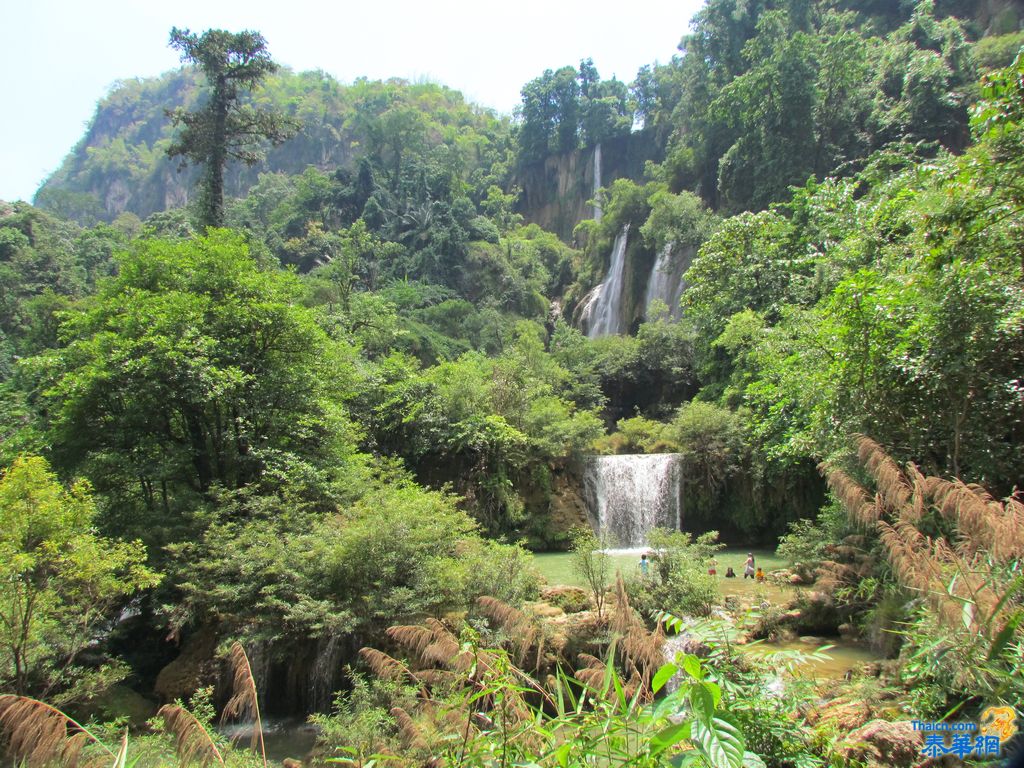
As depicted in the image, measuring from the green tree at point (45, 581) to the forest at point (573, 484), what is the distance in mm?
52

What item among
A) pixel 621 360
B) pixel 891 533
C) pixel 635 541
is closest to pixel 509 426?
pixel 635 541

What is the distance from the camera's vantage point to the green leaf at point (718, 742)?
1.61 m

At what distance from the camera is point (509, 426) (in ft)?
59.8

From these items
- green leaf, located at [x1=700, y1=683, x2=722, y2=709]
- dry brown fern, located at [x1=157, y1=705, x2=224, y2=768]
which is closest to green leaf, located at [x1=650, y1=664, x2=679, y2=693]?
green leaf, located at [x1=700, y1=683, x2=722, y2=709]

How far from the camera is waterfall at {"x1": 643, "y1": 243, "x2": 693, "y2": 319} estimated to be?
1244 inches

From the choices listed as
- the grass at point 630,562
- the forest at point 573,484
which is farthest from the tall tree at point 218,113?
the grass at point 630,562

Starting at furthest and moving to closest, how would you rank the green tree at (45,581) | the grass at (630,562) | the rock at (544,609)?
the grass at (630,562)
the rock at (544,609)
the green tree at (45,581)

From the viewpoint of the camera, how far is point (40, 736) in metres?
2.34

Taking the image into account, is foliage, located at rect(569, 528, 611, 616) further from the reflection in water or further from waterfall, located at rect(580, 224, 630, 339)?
waterfall, located at rect(580, 224, 630, 339)

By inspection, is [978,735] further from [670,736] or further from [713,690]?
[670,736]

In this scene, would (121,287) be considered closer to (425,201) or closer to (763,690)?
(763,690)

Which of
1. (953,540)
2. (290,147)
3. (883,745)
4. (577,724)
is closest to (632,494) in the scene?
(953,540)

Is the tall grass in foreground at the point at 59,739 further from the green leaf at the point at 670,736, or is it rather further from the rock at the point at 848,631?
the rock at the point at 848,631

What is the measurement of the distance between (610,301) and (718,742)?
117 feet
